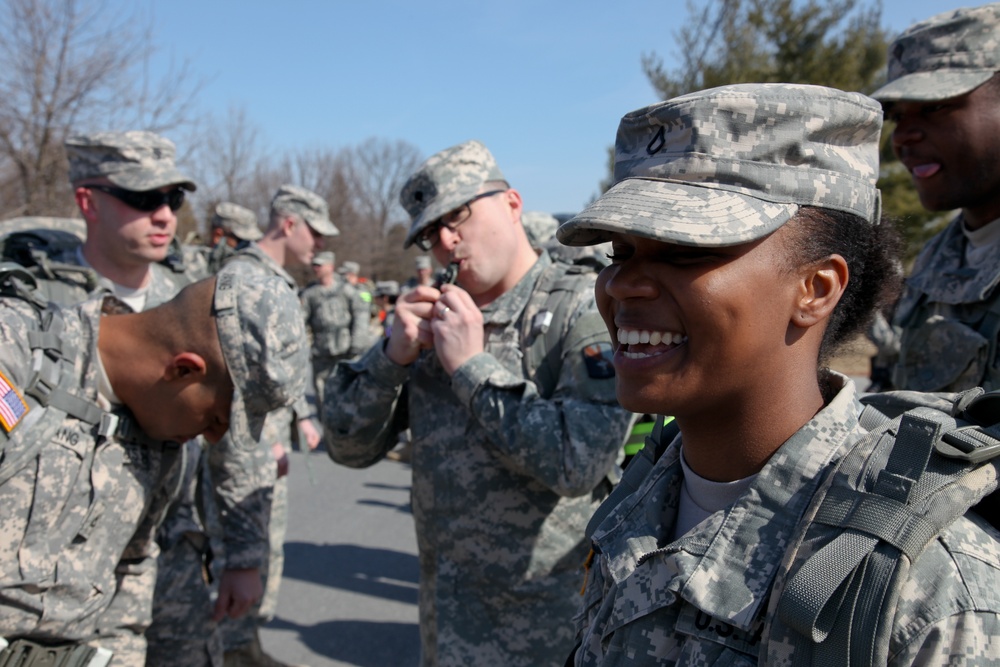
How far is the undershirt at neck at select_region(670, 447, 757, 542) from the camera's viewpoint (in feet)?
4.53

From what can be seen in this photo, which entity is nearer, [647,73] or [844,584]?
[844,584]

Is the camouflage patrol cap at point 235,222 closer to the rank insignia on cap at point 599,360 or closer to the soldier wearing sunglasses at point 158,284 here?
the soldier wearing sunglasses at point 158,284

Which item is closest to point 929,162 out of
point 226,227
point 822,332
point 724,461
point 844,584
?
point 822,332

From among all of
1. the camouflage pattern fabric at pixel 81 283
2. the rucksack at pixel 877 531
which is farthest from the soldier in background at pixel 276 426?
the rucksack at pixel 877 531

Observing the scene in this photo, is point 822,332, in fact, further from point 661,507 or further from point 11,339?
point 11,339

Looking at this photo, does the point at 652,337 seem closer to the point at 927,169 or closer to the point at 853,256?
the point at 853,256

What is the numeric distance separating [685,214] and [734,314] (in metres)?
0.18

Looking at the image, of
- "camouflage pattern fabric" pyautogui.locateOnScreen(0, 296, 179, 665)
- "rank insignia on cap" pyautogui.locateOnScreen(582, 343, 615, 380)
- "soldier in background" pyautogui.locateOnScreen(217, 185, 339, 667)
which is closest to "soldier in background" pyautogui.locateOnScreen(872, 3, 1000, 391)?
"rank insignia on cap" pyautogui.locateOnScreen(582, 343, 615, 380)

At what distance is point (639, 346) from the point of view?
4.46 ft

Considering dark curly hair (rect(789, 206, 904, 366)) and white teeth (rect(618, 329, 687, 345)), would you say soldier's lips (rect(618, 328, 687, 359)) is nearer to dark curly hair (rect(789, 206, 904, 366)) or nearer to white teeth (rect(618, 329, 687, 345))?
white teeth (rect(618, 329, 687, 345))

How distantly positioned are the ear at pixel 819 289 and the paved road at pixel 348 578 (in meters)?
3.79

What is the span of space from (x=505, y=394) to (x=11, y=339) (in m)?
1.40

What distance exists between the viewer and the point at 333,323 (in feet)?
35.2

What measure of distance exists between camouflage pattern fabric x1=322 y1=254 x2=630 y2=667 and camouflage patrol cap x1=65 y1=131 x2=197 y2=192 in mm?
1406
